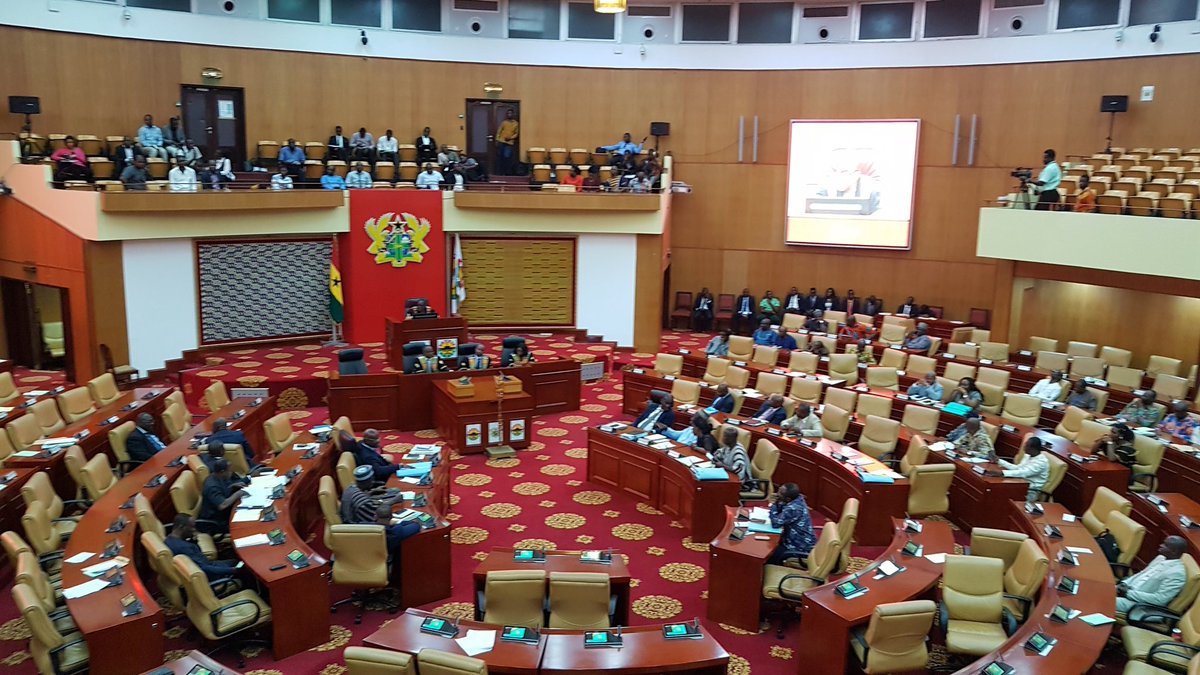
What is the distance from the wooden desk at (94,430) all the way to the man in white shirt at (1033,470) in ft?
34.0

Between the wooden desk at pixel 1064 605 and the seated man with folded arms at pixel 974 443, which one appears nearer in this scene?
the wooden desk at pixel 1064 605

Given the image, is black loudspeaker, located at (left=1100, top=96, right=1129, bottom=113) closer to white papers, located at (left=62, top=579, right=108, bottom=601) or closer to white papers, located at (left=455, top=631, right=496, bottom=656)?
white papers, located at (left=455, top=631, right=496, bottom=656)

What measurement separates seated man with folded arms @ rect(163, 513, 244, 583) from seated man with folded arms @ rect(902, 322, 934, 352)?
1293 centimetres

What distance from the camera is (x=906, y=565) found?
750 centimetres

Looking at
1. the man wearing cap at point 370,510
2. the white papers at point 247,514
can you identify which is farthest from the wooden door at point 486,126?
the white papers at point 247,514

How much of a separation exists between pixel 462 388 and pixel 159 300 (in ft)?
23.2

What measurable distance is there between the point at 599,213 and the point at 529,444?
7758 millimetres

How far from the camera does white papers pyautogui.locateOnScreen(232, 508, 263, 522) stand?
8211 millimetres

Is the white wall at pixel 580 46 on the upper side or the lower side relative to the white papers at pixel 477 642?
upper

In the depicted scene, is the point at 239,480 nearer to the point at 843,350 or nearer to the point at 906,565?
the point at 906,565

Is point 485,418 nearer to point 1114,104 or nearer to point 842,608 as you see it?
point 842,608

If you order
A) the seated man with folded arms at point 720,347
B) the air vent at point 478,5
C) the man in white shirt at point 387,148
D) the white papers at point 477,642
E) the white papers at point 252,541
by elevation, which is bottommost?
the white papers at point 477,642

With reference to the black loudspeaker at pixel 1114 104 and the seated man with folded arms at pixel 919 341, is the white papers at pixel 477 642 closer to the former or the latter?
the seated man with folded arms at pixel 919 341

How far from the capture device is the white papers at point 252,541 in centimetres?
763
